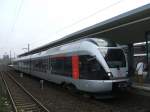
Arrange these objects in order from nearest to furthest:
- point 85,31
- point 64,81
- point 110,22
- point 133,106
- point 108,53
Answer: point 133,106 < point 108,53 < point 110,22 < point 64,81 < point 85,31

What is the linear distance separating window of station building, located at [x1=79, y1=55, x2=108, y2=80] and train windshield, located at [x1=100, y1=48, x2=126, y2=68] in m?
0.51

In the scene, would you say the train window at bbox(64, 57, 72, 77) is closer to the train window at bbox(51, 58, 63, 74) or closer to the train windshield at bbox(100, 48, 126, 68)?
the train window at bbox(51, 58, 63, 74)

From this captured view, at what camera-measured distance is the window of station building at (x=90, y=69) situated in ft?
40.2

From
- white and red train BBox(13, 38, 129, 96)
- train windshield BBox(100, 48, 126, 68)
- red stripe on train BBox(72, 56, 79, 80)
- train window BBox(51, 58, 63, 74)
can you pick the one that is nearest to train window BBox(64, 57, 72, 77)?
white and red train BBox(13, 38, 129, 96)

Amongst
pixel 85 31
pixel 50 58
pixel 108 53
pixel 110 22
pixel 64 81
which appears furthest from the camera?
pixel 50 58

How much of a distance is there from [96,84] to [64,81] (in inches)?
164

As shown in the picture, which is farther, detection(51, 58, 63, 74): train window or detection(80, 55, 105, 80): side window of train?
detection(51, 58, 63, 74): train window

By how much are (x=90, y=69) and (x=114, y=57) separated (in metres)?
1.27

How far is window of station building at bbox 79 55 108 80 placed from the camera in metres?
12.2

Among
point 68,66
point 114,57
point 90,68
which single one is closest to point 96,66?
point 90,68

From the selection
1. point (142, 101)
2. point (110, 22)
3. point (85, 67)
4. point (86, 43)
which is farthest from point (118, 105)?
point (110, 22)

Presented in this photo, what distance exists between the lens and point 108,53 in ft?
42.0

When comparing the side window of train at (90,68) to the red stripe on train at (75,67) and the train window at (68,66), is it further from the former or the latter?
the train window at (68,66)

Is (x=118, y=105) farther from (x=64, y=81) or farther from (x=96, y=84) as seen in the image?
(x=64, y=81)
